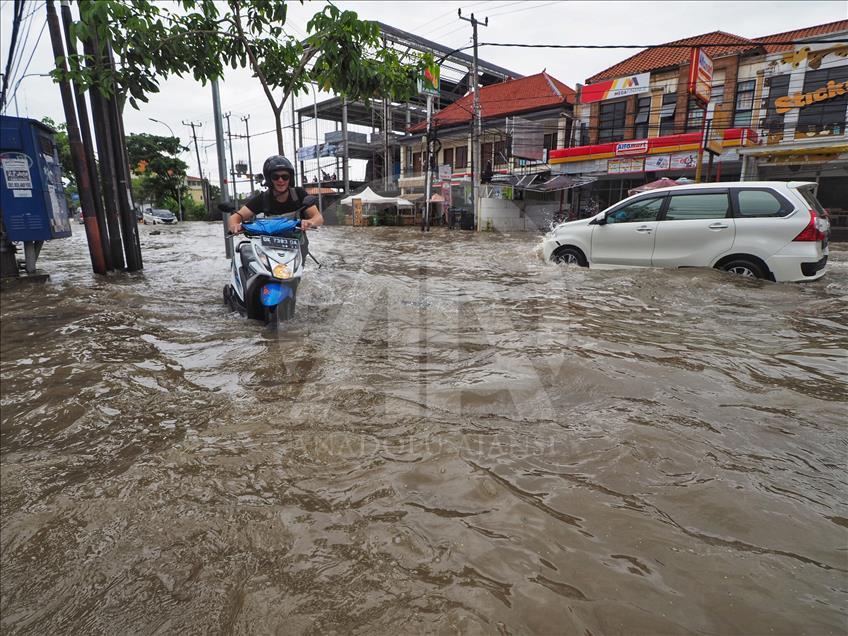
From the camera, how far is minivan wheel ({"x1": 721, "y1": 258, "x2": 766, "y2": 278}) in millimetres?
5784

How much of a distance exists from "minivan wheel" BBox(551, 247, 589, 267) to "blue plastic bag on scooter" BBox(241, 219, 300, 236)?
16.0 feet

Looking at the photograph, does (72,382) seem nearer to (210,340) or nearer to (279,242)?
(210,340)

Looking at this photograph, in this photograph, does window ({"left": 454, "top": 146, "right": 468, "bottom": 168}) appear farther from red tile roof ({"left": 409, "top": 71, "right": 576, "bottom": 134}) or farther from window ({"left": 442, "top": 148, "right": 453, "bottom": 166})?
red tile roof ({"left": 409, "top": 71, "right": 576, "bottom": 134})

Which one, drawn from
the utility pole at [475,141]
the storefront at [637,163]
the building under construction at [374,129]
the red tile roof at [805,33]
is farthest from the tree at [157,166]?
the red tile roof at [805,33]

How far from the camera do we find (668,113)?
68.5ft

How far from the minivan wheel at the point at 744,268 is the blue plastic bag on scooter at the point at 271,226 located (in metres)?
5.26

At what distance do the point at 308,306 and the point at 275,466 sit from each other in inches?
144

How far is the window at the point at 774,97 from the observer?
59.7 ft

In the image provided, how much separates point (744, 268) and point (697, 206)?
98 centimetres

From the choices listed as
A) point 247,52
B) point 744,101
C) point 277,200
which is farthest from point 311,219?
point 744,101

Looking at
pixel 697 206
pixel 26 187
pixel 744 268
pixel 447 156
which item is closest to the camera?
pixel 744 268

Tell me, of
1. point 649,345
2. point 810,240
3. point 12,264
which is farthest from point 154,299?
point 810,240

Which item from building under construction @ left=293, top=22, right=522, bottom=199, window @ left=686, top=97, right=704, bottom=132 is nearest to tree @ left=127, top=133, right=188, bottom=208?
building under construction @ left=293, top=22, right=522, bottom=199

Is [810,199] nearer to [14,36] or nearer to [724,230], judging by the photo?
[724,230]
